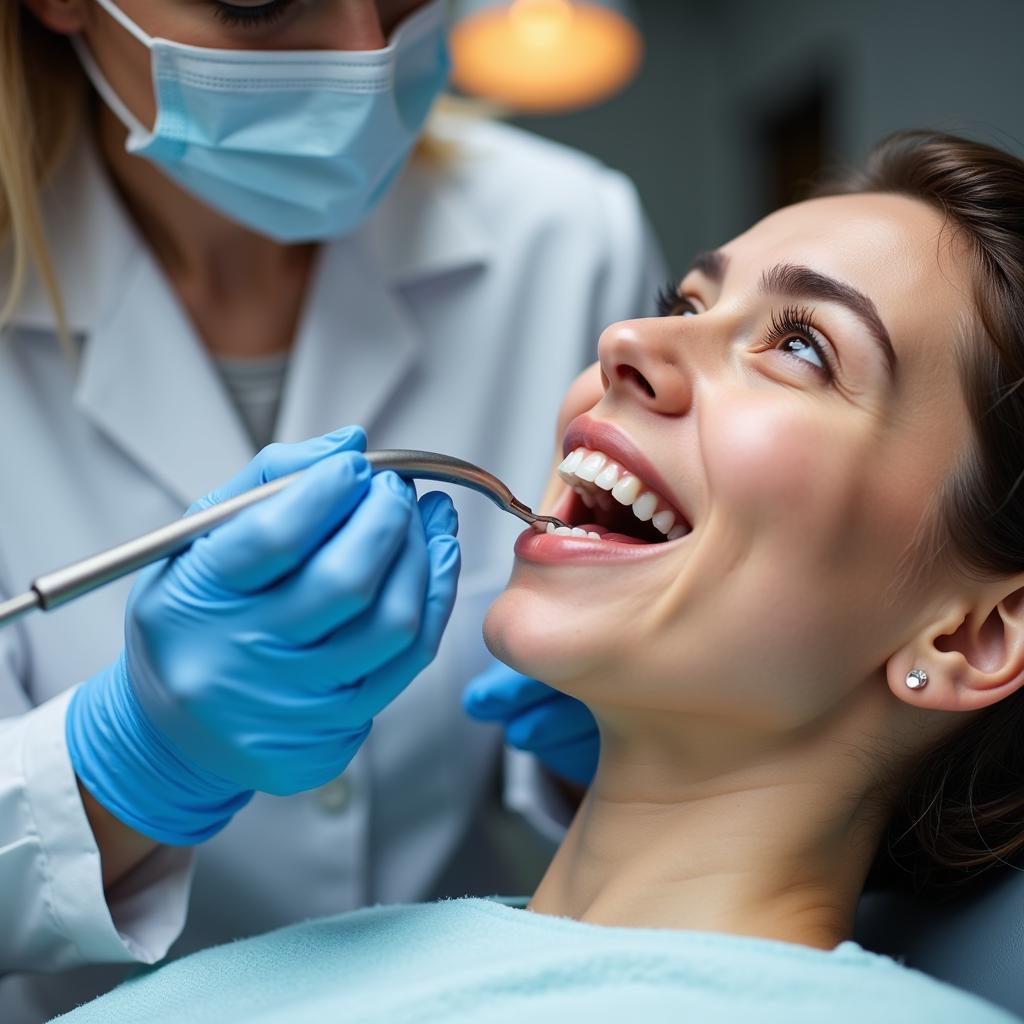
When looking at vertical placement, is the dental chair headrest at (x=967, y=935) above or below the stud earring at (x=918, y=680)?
below

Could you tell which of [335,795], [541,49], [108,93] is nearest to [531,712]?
[335,795]

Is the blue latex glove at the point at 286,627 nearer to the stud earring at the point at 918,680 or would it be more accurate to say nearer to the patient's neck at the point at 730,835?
the patient's neck at the point at 730,835

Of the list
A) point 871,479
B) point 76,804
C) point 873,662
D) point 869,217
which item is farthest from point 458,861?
point 869,217

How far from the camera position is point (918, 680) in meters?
1.01

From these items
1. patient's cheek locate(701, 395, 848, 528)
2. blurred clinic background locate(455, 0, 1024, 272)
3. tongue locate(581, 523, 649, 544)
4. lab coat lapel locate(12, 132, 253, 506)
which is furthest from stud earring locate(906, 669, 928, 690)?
blurred clinic background locate(455, 0, 1024, 272)

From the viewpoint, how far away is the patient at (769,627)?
969mm

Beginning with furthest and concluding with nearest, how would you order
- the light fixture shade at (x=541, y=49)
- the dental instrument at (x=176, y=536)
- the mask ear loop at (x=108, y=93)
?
the light fixture shade at (x=541, y=49), the mask ear loop at (x=108, y=93), the dental instrument at (x=176, y=536)

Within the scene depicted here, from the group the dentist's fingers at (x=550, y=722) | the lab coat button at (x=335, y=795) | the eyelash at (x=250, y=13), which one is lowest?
the lab coat button at (x=335, y=795)

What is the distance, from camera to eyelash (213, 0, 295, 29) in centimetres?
118

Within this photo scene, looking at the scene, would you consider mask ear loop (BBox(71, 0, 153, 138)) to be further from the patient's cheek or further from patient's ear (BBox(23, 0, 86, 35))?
the patient's cheek

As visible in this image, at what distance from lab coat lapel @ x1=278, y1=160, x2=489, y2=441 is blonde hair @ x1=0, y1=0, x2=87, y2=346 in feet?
0.94

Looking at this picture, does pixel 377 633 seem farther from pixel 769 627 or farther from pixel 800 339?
pixel 800 339

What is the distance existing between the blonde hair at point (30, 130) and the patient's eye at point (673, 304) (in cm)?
69

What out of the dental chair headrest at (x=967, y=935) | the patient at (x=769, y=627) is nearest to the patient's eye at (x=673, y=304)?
the patient at (x=769, y=627)
